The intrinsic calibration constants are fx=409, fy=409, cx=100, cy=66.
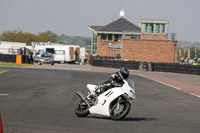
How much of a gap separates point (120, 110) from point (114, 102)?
→ 295mm

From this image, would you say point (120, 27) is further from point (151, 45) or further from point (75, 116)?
point (75, 116)

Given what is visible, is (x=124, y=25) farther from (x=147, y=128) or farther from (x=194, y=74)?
(x=147, y=128)

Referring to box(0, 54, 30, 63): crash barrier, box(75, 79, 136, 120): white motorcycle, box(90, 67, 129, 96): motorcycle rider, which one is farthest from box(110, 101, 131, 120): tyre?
box(0, 54, 30, 63): crash barrier

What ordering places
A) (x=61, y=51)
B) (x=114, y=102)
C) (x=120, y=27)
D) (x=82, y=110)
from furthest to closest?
(x=120, y=27) < (x=61, y=51) < (x=82, y=110) < (x=114, y=102)

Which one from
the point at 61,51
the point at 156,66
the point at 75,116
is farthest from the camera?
the point at 61,51

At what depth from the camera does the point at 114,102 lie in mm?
9695

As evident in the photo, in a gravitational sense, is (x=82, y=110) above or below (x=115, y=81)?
Answer: below

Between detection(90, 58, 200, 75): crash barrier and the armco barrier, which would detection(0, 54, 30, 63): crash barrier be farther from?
detection(90, 58, 200, 75): crash barrier

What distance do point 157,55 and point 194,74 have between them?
62.2 feet

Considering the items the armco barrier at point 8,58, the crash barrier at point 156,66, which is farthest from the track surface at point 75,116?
the armco barrier at point 8,58

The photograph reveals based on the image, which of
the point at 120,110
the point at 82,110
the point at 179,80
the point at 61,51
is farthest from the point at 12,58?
Result: the point at 120,110

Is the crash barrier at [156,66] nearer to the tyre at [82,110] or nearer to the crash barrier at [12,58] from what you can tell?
the crash barrier at [12,58]

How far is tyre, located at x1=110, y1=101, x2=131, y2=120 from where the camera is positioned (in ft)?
30.8

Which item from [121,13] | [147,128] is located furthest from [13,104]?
[121,13]
